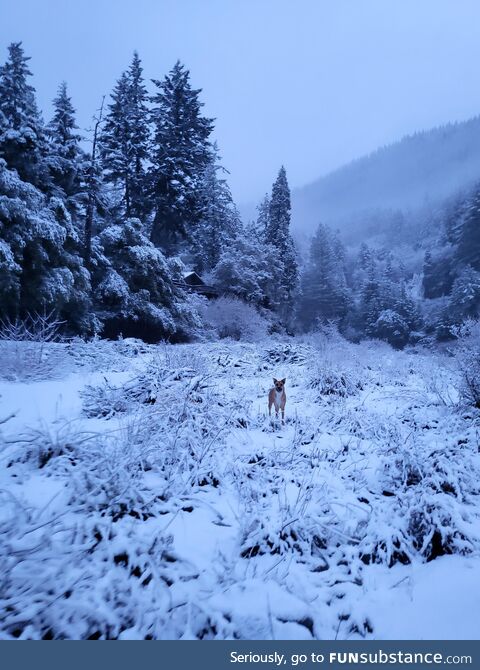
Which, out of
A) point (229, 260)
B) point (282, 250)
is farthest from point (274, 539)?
point (282, 250)

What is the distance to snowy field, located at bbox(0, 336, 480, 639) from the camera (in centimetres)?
226

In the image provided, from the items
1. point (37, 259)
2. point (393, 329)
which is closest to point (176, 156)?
point (37, 259)

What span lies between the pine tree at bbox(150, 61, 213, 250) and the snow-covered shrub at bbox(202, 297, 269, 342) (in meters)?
7.14

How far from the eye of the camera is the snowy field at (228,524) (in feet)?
7.41

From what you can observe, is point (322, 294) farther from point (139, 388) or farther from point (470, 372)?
point (139, 388)

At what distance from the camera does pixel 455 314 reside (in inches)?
1475

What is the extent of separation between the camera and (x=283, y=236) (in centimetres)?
3741

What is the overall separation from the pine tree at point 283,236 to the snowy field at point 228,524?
31.7m

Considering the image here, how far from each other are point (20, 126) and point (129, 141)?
12.5 meters

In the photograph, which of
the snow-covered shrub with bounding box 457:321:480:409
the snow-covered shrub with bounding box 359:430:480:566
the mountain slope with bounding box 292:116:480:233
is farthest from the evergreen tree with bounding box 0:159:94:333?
the mountain slope with bounding box 292:116:480:233

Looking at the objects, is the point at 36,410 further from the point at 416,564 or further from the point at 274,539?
the point at 416,564
